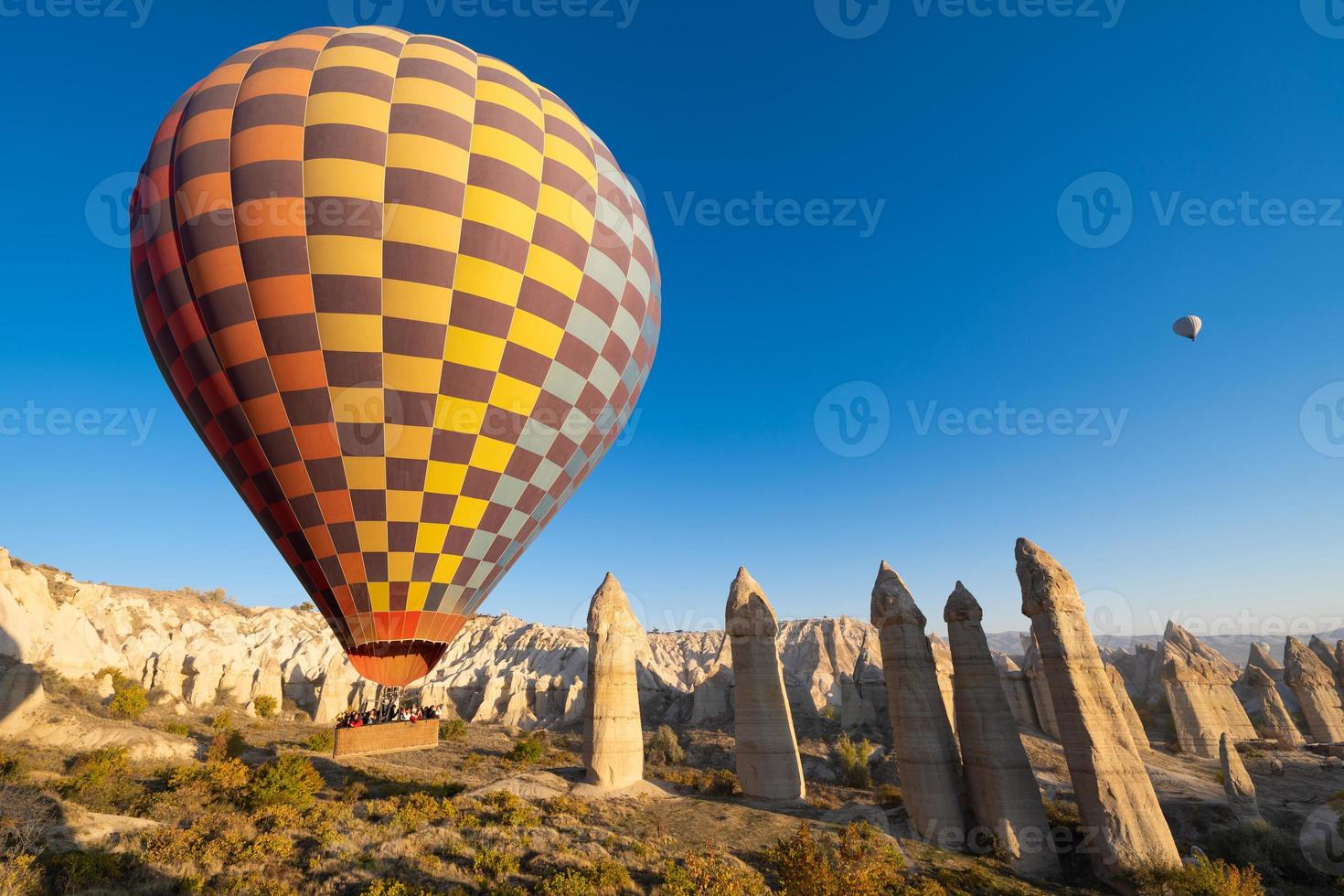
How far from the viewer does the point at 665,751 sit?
34312 mm

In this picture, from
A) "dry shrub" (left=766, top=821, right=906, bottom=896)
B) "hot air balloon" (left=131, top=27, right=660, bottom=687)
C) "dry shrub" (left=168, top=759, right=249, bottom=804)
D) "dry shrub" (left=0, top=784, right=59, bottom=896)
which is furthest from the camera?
"dry shrub" (left=168, top=759, right=249, bottom=804)

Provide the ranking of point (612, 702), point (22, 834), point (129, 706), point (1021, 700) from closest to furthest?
point (22, 834)
point (612, 702)
point (129, 706)
point (1021, 700)

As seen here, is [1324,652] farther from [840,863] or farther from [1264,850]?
[840,863]

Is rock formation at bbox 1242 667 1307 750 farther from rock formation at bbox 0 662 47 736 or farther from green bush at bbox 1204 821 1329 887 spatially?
rock formation at bbox 0 662 47 736

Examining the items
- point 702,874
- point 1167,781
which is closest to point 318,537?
point 702,874

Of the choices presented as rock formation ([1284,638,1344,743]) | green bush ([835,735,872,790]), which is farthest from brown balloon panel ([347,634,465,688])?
rock formation ([1284,638,1344,743])

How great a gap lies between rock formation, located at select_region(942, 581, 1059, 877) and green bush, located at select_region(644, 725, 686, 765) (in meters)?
20.5

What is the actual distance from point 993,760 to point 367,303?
19.8 meters

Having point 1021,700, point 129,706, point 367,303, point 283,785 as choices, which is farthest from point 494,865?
point 1021,700

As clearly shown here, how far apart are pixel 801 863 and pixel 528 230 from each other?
15.2 metres

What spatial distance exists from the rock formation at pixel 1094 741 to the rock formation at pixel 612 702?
465 inches

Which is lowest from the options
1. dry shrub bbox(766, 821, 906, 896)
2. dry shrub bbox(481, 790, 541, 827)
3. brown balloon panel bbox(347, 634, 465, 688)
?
dry shrub bbox(766, 821, 906, 896)

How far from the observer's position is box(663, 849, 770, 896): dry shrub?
35.3 feet

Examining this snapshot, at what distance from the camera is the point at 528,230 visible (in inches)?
552
